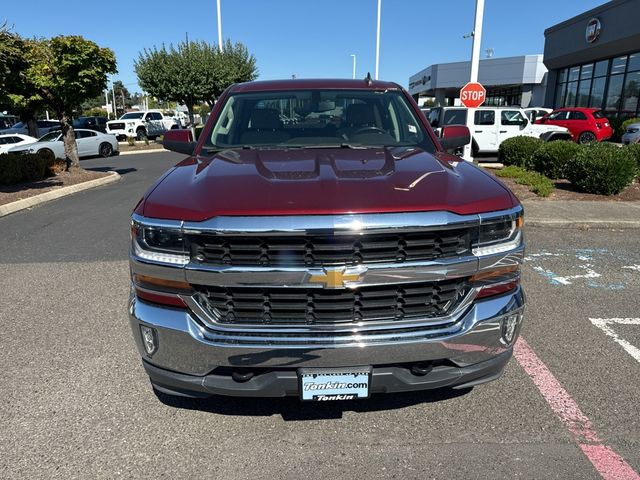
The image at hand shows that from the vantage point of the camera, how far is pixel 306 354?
7.29 ft

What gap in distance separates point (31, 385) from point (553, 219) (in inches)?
274

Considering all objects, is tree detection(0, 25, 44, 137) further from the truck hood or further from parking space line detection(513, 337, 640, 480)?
parking space line detection(513, 337, 640, 480)

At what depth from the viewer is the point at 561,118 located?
20.5 m

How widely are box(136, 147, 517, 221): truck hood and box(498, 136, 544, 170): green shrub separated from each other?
32.7 feet

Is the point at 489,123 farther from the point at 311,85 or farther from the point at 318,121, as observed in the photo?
the point at 318,121

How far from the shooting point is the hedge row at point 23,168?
38.2ft

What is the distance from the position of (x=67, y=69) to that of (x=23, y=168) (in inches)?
115

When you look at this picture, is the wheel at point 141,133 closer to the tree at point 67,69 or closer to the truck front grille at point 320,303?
the tree at point 67,69

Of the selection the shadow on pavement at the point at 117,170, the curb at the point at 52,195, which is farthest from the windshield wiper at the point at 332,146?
the shadow on pavement at the point at 117,170

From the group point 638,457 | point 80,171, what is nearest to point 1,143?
point 80,171

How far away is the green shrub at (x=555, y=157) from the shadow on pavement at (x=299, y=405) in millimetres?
8691

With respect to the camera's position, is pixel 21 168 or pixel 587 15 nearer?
pixel 21 168

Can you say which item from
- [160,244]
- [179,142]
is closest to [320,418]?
[160,244]

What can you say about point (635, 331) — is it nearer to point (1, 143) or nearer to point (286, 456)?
point (286, 456)
